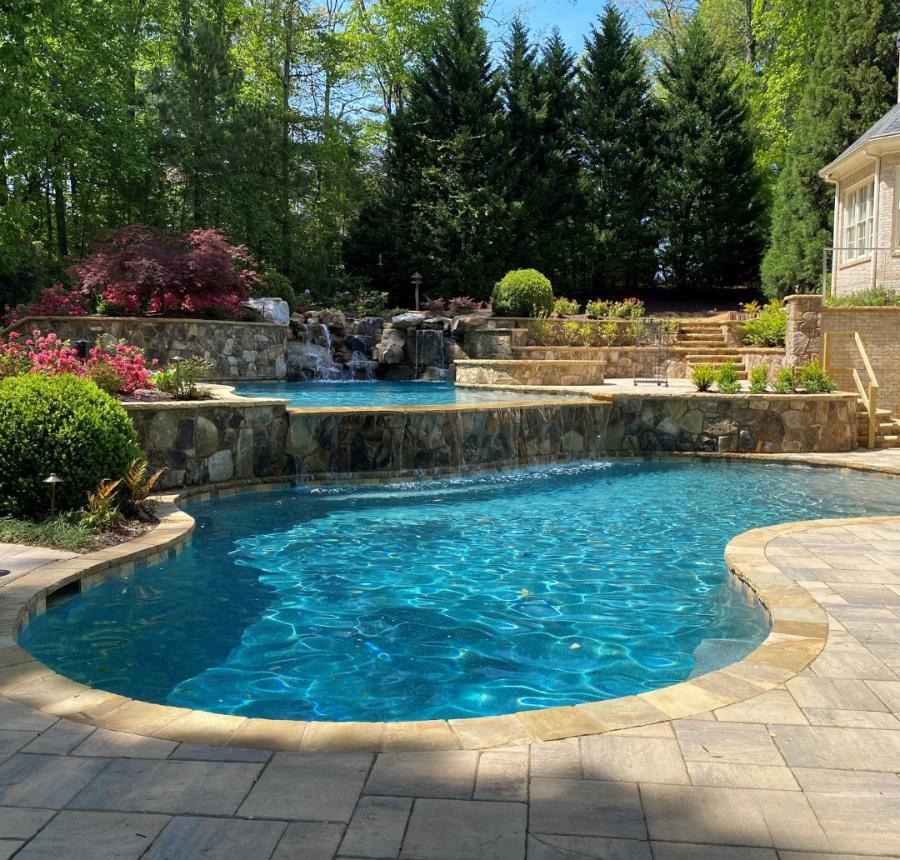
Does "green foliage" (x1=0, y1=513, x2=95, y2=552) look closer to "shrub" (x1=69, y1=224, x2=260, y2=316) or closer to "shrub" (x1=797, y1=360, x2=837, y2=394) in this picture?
"shrub" (x1=797, y1=360, x2=837, y2=394)

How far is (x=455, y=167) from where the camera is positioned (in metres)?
23.5

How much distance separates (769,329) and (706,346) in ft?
5.11

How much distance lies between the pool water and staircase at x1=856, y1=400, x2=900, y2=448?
12.5 ft

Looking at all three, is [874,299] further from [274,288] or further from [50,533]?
[50,533]

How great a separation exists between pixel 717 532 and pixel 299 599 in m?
3.66

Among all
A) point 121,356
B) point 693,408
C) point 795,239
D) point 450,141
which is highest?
point 450,141

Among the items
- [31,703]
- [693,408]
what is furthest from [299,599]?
[693,408]

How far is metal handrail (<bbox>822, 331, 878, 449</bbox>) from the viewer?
1145cm

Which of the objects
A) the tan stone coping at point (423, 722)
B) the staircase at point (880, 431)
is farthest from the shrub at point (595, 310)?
the tan stone coping at point (423, 722)

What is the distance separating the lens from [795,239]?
2086 centimetres

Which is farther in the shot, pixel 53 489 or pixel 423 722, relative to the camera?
pixel 53 489

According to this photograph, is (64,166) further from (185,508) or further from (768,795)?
(768,795)

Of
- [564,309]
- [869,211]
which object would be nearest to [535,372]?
[564,309]

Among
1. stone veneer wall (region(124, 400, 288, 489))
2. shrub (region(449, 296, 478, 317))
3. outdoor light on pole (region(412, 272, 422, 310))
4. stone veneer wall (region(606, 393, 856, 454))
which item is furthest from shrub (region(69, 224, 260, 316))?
stone veneer wall (region(606, 393, 856, 454))
